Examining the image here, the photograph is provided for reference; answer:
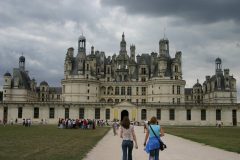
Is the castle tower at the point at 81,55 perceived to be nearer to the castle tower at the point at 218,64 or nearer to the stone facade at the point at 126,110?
the stone facade at the point at 126,110

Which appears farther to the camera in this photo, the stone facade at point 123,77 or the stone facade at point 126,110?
the stone facade at point 123,77

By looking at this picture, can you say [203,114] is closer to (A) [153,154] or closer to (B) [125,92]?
(B) [125,92]

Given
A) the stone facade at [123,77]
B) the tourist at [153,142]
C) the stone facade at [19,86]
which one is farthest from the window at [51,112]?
the tourist at [153,142]

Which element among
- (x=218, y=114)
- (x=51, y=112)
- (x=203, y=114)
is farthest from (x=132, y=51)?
(x=218, y=114)

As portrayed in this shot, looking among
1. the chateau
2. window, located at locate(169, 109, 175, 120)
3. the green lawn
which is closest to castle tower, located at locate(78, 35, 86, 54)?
the chateau

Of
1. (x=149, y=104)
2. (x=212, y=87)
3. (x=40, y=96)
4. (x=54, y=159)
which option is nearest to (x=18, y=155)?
(x=54, y=159)

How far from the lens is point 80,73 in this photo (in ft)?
335

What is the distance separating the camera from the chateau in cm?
9331

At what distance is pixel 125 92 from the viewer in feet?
356

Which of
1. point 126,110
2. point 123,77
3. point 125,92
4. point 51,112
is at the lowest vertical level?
point 51,112

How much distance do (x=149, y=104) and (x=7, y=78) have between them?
42894 millimetres

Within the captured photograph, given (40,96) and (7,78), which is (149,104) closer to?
(7,78)

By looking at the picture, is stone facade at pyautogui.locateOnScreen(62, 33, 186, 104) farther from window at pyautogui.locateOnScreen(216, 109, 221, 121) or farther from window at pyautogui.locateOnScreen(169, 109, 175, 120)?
window at pyautogui.locateOnScreen(216, 109, 221, 121)

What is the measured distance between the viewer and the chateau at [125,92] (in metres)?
93.3
